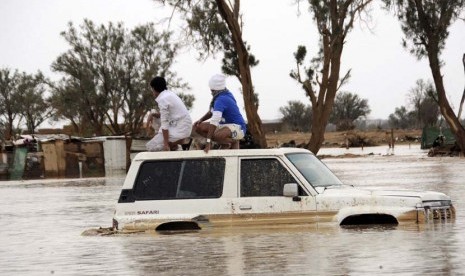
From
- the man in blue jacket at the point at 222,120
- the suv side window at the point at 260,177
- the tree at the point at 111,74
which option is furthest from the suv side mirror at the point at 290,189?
the tree at the point at 111,74

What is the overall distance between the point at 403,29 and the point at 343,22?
27.7 feet

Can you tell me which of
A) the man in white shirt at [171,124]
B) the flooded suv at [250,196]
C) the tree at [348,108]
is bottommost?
the flooded suv at [250,196]

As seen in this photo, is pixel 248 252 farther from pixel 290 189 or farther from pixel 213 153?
pixel 213 153

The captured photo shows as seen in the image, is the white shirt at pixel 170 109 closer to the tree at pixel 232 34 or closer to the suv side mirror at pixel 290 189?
the suv side mirror at pixel 290 189

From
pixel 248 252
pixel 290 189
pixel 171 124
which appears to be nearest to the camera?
pixel 248 252

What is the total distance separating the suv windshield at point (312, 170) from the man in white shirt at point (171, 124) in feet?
6.59

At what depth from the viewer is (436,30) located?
164 feet

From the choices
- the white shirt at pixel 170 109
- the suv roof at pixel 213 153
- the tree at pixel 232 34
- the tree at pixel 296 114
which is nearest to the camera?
the suv roof at pixel 213 153

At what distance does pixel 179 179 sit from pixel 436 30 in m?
37.8

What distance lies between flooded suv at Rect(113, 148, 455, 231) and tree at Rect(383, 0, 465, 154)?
36.3m

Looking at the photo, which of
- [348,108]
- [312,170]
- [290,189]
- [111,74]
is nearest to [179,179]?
[290,189]

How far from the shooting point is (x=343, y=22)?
145ft

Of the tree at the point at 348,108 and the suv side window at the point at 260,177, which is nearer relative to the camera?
the suv side window at the point at 260,177

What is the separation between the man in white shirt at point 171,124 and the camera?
15367 millimetres
